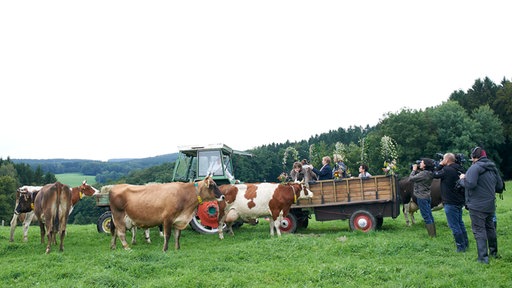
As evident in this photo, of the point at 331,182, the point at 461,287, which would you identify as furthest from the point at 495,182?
the point at 331,182

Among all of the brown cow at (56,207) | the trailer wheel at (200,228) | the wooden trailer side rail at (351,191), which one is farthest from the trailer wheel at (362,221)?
the brown cow at (56,207)

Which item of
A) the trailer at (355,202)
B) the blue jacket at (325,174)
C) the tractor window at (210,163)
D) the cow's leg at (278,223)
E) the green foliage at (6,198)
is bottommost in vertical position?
the green foliage at (6,198)

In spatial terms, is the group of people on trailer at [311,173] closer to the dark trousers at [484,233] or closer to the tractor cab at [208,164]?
the tractor cab at [208,164]

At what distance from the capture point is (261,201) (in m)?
14.6

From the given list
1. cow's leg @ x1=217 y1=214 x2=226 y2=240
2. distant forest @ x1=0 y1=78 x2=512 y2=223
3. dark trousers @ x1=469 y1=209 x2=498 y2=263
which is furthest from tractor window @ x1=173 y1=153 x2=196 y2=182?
distant forest @ x1=0 y1=78 x2=512 y2=223

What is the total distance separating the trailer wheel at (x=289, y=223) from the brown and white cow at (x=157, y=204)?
3163mm

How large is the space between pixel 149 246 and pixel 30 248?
3273 mm

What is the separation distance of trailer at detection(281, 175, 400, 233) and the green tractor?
2467 mm

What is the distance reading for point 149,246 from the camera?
1328cm

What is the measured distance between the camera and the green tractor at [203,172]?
15.2m

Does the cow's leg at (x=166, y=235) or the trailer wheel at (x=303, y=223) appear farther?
the trailer wheel at (x=303, y=223)

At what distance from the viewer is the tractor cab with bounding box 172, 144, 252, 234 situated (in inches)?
601

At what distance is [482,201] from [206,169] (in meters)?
9.34

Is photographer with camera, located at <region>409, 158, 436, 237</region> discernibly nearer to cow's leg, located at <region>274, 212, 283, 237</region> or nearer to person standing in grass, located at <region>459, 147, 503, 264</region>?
person standing in grass, located at <region>459, 147, 503, 264</region>
